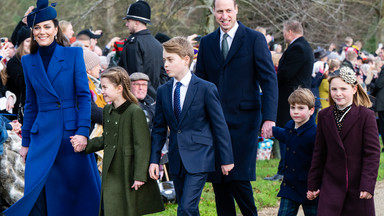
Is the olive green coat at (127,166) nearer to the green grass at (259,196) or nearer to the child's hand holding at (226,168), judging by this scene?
the child's hand holding at (226,168)

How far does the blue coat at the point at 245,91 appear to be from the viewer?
534 cm

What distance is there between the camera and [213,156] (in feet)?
16.1

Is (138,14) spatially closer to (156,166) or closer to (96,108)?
(96,108)

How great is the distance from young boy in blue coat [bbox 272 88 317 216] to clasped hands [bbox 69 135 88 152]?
178 cm

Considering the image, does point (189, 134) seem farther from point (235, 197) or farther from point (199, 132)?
point (235, 197)

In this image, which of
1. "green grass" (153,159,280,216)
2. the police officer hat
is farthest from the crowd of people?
the police officer hat

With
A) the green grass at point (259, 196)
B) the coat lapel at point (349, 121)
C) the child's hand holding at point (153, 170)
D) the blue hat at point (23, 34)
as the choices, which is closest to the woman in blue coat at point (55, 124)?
the child's hand holding at point (153, 170)

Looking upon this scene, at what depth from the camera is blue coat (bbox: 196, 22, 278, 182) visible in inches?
210

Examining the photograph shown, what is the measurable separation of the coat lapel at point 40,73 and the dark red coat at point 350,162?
240 cm

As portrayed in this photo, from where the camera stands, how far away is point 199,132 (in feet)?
16.0

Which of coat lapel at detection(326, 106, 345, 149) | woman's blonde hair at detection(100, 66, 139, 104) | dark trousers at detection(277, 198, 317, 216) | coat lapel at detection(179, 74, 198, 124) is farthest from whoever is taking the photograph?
dark trousers at detection(277, 198, 317, 216)

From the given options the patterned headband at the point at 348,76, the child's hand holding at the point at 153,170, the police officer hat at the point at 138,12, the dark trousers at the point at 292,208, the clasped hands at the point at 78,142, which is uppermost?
the police officer hat at the point at 138,12

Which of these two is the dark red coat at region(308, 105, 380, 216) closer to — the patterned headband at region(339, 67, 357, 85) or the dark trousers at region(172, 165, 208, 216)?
the patterned headband at region(339, 67, 357, 85)

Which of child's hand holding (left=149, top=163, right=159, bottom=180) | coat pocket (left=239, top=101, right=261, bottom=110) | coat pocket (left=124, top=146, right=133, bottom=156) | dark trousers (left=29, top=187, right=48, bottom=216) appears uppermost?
coat pocket (left=239, top=101, right=261, bottom=110)
